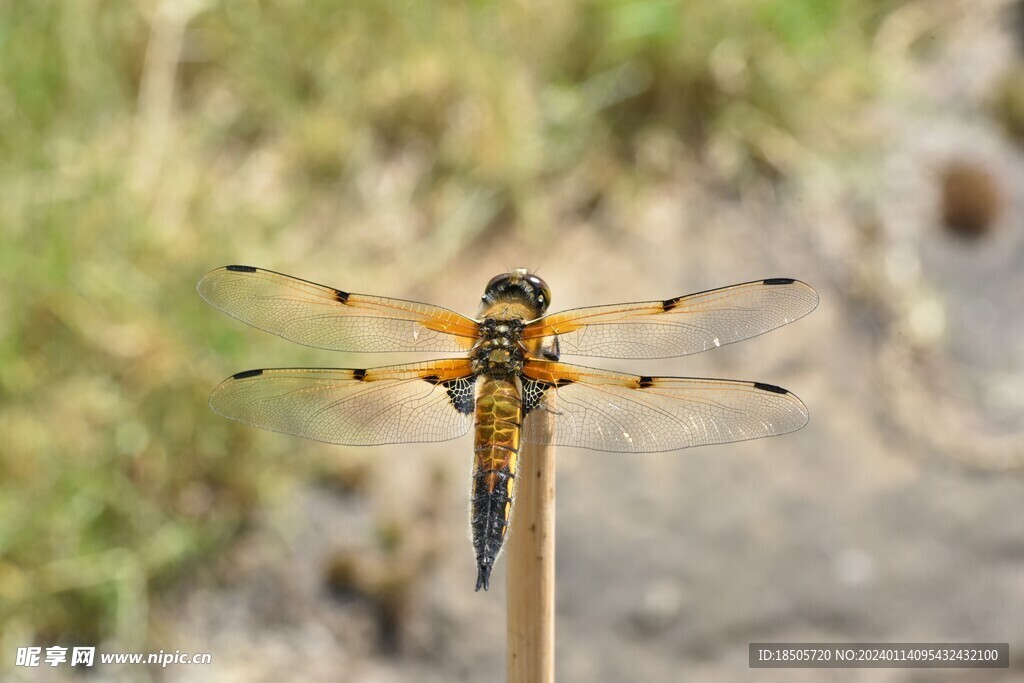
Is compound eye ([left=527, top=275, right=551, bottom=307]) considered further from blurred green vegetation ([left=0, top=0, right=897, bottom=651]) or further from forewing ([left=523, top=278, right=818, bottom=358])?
blurred green vegetation ([left=0, top=0, right=897, bottom=651])

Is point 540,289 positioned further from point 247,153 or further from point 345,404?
point 247,153

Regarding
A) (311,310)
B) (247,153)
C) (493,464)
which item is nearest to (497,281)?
(493,464)

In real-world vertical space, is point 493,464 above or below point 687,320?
below

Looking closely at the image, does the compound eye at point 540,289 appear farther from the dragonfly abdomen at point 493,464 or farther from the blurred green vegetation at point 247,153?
the blurred green vegetation at point 247,153

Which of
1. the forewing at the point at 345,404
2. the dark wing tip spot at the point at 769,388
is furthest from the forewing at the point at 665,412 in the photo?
the forewing at the point at 345,404

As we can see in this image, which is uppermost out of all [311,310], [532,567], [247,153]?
[247,153]

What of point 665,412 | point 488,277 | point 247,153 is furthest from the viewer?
point 247,153

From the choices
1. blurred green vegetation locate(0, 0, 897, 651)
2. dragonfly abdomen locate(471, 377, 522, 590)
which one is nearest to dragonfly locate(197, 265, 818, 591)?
dragonfly abdomen locate(471, 377, 522, 590)
